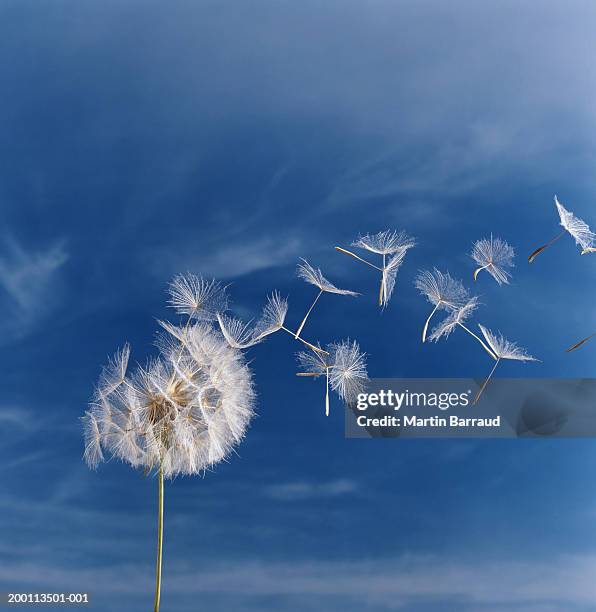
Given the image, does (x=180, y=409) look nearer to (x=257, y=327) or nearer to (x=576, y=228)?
(x=257, y=327)

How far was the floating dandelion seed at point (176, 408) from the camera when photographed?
634 centimetres

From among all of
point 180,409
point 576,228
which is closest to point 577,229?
point 576,228

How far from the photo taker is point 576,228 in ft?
21.3

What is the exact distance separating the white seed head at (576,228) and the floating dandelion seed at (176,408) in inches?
108

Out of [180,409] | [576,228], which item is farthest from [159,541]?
[576,228]

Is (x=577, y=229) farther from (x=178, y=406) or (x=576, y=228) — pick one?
(x=178, y=406)

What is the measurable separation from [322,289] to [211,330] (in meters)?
0.96

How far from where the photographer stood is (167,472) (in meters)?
6.36

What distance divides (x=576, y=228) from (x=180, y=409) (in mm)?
3409

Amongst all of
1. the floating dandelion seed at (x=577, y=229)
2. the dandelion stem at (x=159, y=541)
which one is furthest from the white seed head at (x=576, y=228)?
the dandelion stem at (x=159, y=541)

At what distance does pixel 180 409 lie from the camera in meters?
6.35

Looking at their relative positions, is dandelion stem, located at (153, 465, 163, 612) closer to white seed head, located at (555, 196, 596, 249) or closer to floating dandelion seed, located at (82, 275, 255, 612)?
floating dandelion seed, located at (82, 275, 255, 612)

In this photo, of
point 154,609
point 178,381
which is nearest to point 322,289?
point 178,381

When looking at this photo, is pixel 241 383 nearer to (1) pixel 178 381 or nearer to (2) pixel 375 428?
(1) pixel 178 381
